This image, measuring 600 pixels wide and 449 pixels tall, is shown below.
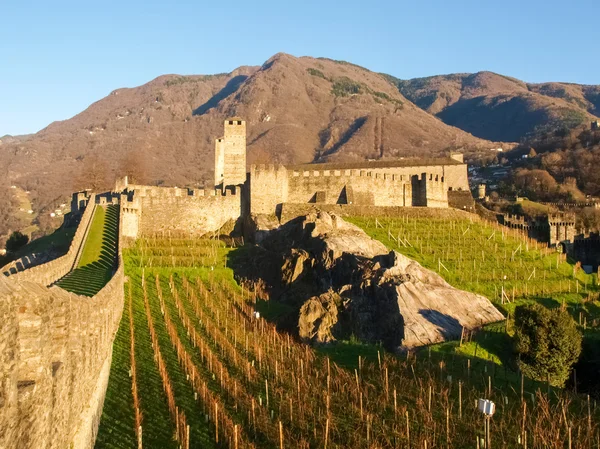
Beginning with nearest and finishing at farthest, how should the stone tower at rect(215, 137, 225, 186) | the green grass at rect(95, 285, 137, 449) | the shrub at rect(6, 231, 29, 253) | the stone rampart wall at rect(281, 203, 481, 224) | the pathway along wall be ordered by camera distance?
the pathway along wall < the green grass at rect(95, 285, 137, 449) < the stone rampart wall at rect(281, 203, 481, 224) < the stone tower at rect(215, 137, 225, 186) < the shrub at rect(6, 231, 29, 253)

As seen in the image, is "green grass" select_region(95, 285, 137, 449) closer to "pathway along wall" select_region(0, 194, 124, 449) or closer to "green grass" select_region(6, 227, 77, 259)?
"pathway along wall" select_region(0, 194, 124, 449)

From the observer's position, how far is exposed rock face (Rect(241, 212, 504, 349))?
89.7 feet

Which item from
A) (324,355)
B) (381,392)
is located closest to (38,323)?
(381,392)

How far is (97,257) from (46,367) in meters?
29.7

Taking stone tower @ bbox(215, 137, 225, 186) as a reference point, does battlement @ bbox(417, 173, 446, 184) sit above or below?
below

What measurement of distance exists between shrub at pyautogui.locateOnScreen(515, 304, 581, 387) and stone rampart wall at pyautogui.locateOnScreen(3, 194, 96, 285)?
17689 millimetres

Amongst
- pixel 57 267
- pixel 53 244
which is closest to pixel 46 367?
pixel 57 267

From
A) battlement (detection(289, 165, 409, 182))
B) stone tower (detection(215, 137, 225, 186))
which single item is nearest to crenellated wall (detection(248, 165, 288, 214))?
battlement (detection(289, 165, 409, 182))

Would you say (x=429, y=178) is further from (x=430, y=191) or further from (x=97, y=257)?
(x=97, y=257)

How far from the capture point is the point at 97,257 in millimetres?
36812

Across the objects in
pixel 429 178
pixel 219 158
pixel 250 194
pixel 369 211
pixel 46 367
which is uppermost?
pixel 219 158

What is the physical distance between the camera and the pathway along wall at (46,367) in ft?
22.2

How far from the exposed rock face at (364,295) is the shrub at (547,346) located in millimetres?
3556

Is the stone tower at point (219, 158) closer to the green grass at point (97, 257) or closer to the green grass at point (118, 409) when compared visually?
the green grass at point (97, 257)
